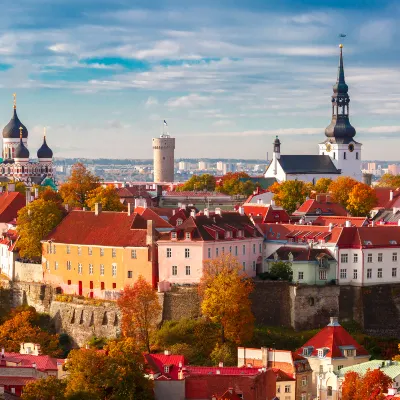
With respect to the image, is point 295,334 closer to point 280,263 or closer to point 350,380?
point 280,263

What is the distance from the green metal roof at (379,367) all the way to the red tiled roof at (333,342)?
76.0 inches

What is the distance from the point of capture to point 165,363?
7975cm

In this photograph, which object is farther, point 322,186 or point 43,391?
point 322,186

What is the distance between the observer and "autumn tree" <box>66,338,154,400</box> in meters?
73.2

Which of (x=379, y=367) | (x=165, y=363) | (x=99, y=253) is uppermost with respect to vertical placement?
(x=99, y=253)

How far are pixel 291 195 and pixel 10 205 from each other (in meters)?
28.5

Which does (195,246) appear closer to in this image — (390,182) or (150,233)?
(150,233)

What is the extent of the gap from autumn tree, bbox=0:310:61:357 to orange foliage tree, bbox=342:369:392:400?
24.1 m

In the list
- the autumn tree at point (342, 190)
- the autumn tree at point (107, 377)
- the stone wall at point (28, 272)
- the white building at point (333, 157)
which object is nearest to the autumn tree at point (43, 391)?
the autumn tree at point (107, 377)

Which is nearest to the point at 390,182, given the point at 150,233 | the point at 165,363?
the point at 150,233

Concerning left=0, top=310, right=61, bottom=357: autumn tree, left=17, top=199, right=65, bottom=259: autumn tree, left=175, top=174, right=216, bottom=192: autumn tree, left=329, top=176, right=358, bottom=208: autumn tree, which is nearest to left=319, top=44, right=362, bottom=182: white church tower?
left=175, top=174, right=216, bottom=192: autumn tree

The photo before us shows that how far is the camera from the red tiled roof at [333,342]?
3376 inches

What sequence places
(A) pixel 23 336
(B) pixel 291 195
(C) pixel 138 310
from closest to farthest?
(C) pixel 138 310
(A) pixel 23 336
(B) pixel 291 195

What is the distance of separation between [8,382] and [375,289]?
3082 cm
